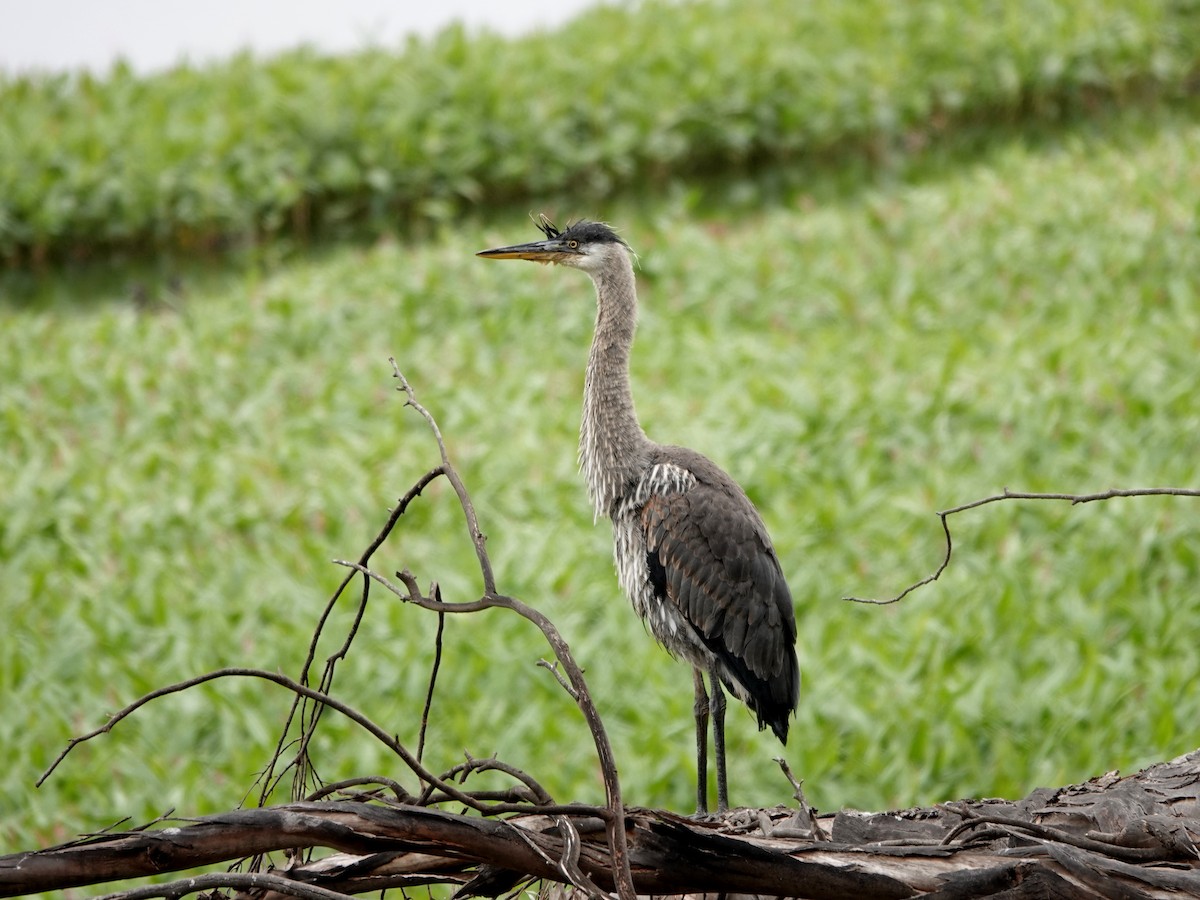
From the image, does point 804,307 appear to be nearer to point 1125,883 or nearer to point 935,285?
point 935,285

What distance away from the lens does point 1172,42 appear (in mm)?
11844

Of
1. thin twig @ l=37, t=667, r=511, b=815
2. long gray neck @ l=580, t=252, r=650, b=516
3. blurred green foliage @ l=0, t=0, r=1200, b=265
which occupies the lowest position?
thin twig @ l=37, t=667, r=511, b=815

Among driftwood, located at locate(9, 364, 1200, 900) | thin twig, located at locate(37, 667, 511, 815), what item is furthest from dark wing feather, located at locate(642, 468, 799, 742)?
thin twig, located at locate(37, 667, 511, 815)

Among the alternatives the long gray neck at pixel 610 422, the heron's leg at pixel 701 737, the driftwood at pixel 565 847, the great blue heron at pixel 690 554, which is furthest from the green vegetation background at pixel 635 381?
the driftwood at pixel 565 847

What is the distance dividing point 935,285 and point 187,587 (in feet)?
16.8

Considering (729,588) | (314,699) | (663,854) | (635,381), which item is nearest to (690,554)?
(729,588)

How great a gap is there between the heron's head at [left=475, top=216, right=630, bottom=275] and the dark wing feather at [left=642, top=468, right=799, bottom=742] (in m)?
0.75

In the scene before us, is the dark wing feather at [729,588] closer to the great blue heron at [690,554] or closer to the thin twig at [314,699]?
the great blue heron at [690,554]

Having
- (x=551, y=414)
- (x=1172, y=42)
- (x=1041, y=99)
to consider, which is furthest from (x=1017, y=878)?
(x=1172, y=42)

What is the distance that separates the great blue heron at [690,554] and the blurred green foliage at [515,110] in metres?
6.74

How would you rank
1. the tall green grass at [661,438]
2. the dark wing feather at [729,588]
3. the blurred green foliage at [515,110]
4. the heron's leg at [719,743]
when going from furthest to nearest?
the blurred green foliage at [515,110] → the tall green grass at [661,438] → the dark wing feather at [729,588] → the heron's leg at [719,743]

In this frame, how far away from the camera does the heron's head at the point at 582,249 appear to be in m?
3.88

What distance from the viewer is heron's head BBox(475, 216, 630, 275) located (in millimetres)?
3875

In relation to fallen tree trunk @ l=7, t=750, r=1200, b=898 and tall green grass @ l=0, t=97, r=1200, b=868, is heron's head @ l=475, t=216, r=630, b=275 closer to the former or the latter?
fallen tree trunk @ l=7, t=750, r=1200, b=898
